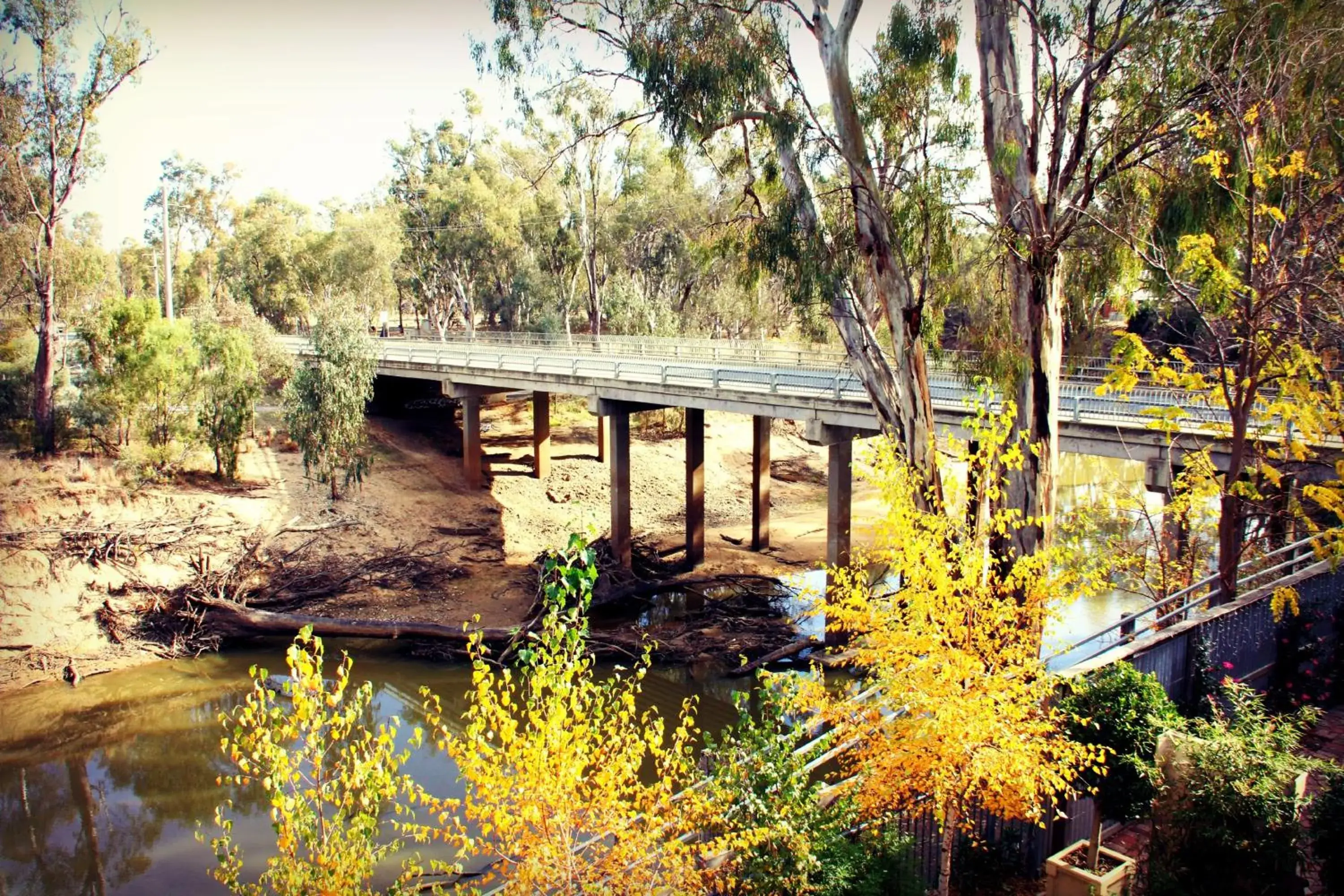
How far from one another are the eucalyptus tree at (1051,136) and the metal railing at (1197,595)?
157 cm

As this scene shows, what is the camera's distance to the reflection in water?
486 inches

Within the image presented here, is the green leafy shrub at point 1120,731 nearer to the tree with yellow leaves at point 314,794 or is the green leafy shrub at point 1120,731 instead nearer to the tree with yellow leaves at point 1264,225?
the tree with yellow leaves at point 1264,225

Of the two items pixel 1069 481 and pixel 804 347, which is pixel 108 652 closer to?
pixel 804 347

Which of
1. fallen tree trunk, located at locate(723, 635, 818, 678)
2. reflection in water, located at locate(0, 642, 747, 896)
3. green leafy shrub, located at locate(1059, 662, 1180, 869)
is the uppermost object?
green leafy shrub, located at locate(1059, 662, 1180, 869)

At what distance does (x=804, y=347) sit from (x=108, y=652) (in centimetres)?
1930

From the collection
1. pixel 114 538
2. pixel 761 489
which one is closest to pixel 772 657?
pixel 761 489

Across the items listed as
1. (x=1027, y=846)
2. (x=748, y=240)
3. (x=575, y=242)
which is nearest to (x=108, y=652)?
(x=748, y=240)

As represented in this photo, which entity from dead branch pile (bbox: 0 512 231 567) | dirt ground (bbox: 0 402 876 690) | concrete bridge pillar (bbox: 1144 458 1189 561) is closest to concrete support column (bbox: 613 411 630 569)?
dirt ground (bbox: 0 402 876 690)

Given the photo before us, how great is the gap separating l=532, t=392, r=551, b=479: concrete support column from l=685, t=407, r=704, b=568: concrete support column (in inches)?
269

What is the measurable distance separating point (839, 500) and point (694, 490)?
568 centimetres

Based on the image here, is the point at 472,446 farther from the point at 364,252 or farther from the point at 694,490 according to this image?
the point at 364,252

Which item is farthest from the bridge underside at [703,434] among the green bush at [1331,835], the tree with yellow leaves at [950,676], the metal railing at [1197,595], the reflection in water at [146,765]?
the tree with yellow leaves at [950,676]

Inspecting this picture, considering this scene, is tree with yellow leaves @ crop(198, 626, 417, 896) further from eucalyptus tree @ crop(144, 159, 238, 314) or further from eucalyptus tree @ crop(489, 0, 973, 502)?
eucalyptus tree @ crop(144, 159, 238, 314)

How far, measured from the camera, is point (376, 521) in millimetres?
25844
